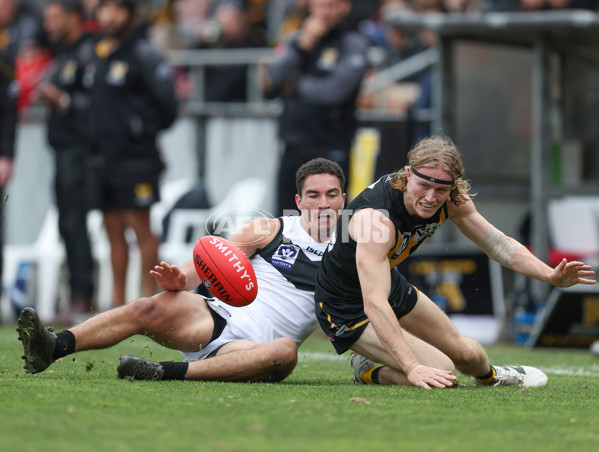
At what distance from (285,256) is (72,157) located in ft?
18.8

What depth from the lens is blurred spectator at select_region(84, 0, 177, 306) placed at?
10750mm

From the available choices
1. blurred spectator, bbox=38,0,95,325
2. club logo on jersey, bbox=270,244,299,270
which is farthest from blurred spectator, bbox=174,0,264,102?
club logo on jersey, bbox=270,244,299,270

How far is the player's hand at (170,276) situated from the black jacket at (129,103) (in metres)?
4.95

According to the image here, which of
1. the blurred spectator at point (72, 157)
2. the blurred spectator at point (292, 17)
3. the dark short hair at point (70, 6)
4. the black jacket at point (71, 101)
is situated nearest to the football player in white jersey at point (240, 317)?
the blurred spectator at point (72, 157)

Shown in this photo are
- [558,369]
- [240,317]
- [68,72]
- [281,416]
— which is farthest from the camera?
[68,72]

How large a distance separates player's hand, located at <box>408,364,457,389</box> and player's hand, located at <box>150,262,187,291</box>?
1331 mm

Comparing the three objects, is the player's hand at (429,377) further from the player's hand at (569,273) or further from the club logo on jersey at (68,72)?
the club logo on jersey at (68,72)

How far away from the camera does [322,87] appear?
10.6 metres

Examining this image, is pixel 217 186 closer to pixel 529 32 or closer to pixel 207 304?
pixel 529 32

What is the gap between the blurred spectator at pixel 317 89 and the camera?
10633mm

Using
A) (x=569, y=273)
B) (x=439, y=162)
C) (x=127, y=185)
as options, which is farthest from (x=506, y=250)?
(x=127, y=185)

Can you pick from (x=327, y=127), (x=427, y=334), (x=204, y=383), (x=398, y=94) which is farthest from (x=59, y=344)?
(x=398, y=94)

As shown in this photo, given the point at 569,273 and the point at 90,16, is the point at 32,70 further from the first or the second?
the point at 569,273

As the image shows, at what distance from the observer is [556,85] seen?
11.8 metres
